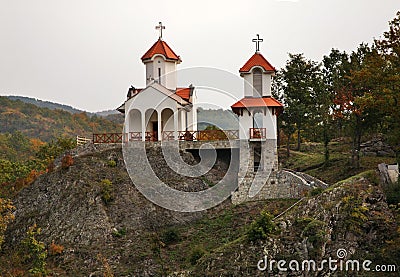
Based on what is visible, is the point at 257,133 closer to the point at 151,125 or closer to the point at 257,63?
the point at 257,63

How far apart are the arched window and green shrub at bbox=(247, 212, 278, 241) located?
395 inches

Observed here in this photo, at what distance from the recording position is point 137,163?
35.2 metres

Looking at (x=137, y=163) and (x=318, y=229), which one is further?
(x=137, y=163)

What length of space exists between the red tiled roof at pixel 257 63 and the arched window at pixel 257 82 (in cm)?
38

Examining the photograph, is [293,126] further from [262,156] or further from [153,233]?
[153,233]

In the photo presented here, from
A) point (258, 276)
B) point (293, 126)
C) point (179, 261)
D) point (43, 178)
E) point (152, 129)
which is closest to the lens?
point (258, 276)

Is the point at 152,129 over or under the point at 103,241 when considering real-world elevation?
over

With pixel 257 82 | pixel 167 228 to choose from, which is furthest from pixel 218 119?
pixel 167 228

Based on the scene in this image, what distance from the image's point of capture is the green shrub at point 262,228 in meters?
27.8

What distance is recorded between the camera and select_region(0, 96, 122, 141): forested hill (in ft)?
306

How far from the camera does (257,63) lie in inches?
1419

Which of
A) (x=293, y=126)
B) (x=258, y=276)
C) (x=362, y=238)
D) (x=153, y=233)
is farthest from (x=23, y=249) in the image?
(x=293, y=126)

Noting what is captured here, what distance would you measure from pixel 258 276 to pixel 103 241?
8.06m

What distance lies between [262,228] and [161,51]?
15563 mm
